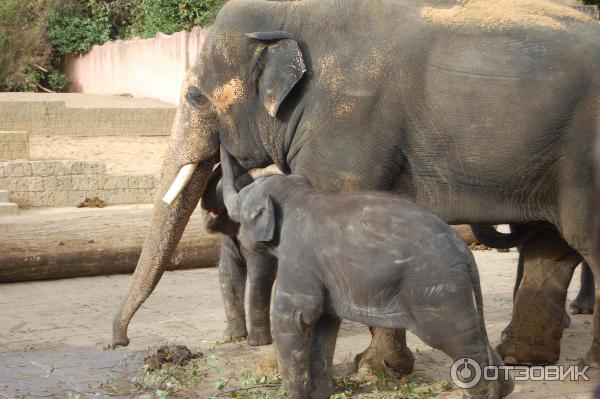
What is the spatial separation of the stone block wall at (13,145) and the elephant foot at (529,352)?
376 inches

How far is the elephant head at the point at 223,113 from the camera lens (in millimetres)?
5582

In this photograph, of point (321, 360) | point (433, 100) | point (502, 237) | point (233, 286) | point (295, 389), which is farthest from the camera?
point (233, 286)

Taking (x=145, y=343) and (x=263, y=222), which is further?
(x=145, y=343)

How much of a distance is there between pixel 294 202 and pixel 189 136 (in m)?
1.23

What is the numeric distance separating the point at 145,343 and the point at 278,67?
6.43 feet

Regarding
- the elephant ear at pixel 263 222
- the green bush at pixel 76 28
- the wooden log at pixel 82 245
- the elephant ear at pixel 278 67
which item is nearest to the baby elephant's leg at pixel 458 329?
the elephant ear at pixel 263 222

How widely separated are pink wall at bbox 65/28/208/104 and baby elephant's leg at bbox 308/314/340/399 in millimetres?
13441

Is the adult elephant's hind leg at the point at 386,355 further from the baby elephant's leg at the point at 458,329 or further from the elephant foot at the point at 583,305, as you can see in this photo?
the elephant foot at the point at 583,305

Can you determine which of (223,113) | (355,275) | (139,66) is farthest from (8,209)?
(139,66)

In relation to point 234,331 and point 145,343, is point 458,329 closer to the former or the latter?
point 234,331

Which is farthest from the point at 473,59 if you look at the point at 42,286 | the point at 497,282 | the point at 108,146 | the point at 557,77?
the point at 108,146

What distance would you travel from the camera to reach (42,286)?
8.41 m

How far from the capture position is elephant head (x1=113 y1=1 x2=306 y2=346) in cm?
558

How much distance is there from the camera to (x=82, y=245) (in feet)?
28.6
